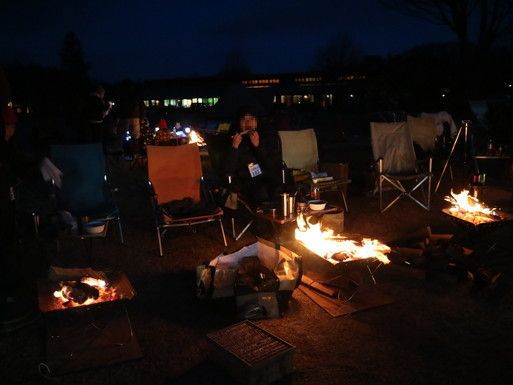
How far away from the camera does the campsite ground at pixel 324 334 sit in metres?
2.90

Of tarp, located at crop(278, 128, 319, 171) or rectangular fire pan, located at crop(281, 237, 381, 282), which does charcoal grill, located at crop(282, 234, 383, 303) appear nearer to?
rectangular fire pan, located at crop(281, 237, 381, 282)

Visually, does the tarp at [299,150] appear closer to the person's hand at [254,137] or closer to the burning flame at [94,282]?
the person's hand at [254,137]

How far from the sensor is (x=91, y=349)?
125 inches

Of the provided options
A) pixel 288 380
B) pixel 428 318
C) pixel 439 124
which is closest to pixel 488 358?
pixel 428 318

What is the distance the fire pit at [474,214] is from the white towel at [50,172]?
12.8 feet

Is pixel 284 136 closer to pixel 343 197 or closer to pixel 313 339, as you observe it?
pixel 343 197

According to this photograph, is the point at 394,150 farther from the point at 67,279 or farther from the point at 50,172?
the point at 67,279

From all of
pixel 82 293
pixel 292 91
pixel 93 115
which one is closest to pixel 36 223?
pixel 82 293

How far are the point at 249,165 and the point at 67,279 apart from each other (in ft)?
8.93

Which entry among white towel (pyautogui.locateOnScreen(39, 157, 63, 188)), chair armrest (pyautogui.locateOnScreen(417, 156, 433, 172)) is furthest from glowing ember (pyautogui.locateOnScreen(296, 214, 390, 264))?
chair armrest (pyautogui.locateOnScreen(417, 156, 433, 172))

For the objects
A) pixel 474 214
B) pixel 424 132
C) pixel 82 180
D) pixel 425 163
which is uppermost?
pixel 424 132

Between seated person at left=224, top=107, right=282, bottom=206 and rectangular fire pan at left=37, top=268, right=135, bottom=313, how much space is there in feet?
7.21

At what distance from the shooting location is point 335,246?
414 centimetres

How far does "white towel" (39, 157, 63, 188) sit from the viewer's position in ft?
15.5
